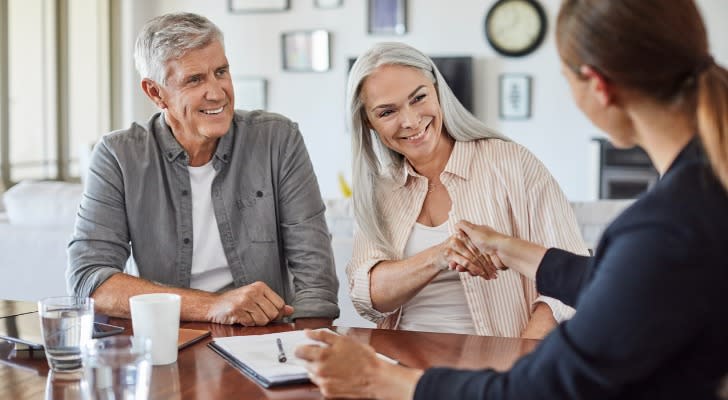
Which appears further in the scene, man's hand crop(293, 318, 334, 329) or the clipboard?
man's hand crop(293, 318, 334, 329)

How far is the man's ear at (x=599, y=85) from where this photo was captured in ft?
3.23

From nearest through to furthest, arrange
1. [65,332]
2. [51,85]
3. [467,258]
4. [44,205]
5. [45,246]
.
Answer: [65,332], [467,258], [45,246], [44,205], [51,85]

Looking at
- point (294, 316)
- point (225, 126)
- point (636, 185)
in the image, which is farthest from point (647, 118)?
point (636, 185)

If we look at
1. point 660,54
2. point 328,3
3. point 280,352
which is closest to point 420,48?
point 328,3

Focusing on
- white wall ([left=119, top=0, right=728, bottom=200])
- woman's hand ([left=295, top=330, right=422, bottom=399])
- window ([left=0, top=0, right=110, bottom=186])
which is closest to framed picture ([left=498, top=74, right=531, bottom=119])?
white wall ([left=119, top=0, right=728, bottom=200])

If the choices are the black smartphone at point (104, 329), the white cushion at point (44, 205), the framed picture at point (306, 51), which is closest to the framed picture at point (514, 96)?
the framed picture at point (306, 51)

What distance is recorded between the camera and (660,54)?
3.06 feet

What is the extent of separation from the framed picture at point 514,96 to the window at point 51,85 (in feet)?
10.6

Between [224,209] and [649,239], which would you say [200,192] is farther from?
[649,239]

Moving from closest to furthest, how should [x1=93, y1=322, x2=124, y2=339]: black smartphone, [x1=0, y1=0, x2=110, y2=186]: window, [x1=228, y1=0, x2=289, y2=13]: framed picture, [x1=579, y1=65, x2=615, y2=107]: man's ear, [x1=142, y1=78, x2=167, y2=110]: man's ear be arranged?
1. [x1=579, y1=65, x2=615, y2=107]: man's ear
2. [x1=93, y1=322, x2=124, y2=339]: black smartphone
3. [x1=142, y1=78, x2=167, y2=110]: man's ear
4. [x1=0, y1=0, x2=110, y2=186]: window
5. [x1=228, y1=0, x2=289, y2=13]: framed picture

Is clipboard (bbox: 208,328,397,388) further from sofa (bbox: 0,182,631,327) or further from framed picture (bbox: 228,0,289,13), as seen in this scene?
framed picture (bbox: 228,0,289,13)

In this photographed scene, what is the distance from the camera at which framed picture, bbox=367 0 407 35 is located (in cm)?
703

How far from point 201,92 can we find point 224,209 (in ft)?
0.95

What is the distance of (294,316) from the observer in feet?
6.31
